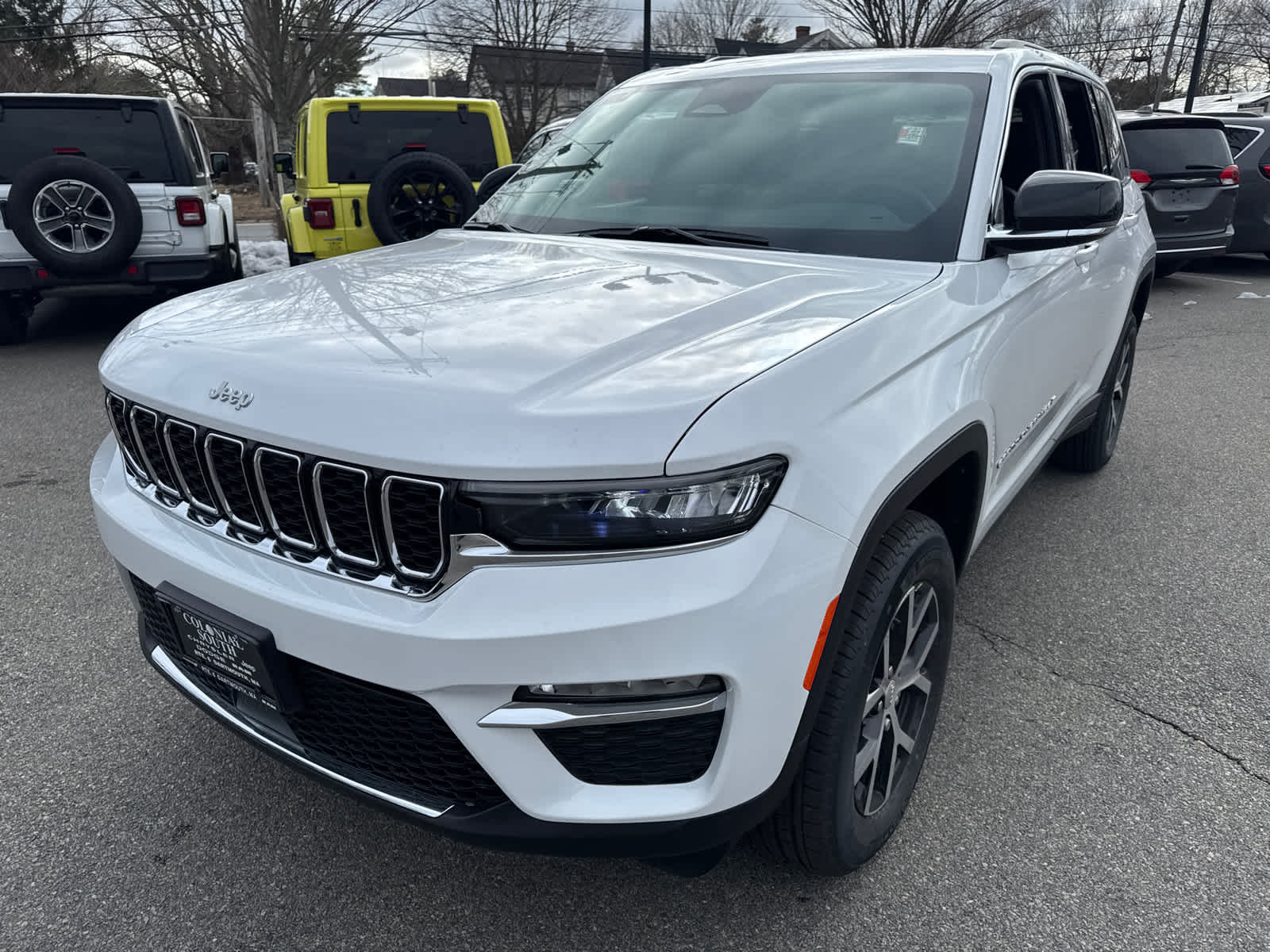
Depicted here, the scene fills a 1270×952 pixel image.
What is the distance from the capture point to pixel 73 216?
6500 millimetres

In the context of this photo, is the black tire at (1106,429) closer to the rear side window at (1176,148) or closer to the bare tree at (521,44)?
the rear side window at (1176,148)

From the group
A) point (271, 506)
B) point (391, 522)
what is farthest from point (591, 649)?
point (271, 506)

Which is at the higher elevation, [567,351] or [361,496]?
[567,351]

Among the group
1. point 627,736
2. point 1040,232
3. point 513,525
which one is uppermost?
point 1040,232

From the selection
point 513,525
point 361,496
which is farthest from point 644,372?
point 361,496

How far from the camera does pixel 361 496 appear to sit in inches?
62.4

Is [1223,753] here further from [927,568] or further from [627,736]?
[627,736]

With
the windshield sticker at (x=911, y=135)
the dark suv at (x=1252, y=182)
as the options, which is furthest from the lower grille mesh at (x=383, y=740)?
the dark suv at (x=1252, y=182)

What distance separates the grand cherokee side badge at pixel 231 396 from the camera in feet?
5.66

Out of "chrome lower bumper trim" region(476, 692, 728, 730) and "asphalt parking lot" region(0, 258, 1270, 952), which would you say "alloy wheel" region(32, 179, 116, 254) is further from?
"chrome lower bumper trim" region(476, 692, 728, 730)

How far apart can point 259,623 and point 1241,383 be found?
22.0 ft

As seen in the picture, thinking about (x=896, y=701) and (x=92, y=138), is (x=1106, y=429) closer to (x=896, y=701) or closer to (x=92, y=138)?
(x=896, y=701)

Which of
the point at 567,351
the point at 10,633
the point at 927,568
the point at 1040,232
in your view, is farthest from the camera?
the point at 10,633

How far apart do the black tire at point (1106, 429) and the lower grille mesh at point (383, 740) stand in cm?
341
